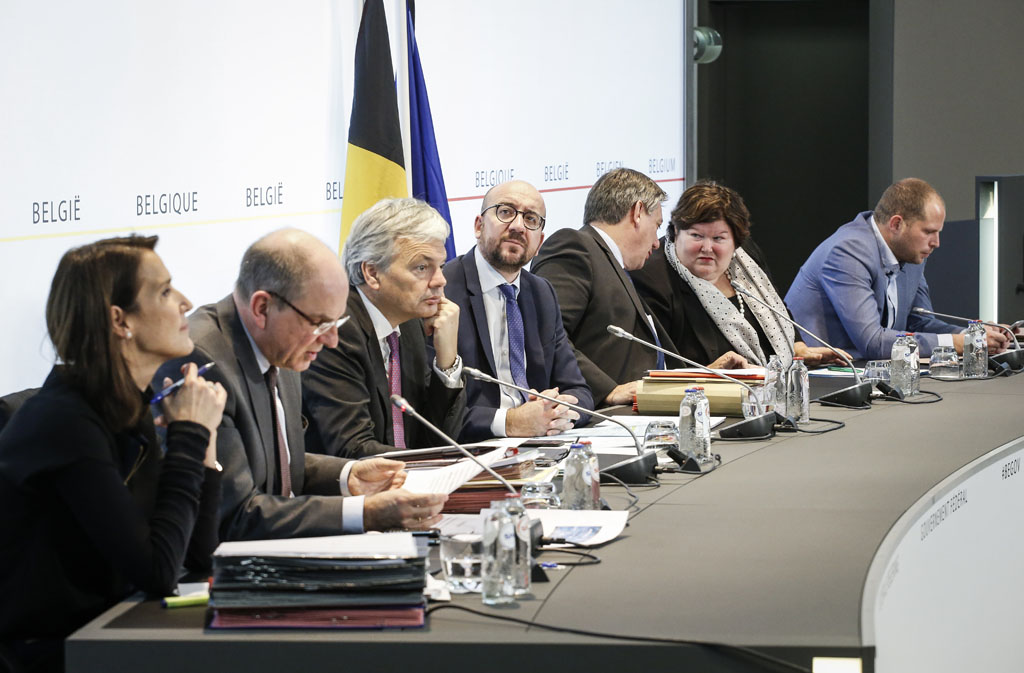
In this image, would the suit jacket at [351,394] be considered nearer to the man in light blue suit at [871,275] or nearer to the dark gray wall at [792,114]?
the man in light blue suit at [871,275]

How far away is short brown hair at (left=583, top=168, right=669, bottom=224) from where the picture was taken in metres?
4.23

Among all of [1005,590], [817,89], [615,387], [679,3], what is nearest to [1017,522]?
[1005,590]

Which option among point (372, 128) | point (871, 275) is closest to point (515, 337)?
point (372, 128)

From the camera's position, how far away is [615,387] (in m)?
3.94

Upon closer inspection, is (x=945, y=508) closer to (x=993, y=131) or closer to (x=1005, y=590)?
(x=1005, y=590)

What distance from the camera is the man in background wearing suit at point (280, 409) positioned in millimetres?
2143

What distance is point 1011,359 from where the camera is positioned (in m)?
4.45

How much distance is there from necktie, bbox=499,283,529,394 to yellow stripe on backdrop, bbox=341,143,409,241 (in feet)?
2.28

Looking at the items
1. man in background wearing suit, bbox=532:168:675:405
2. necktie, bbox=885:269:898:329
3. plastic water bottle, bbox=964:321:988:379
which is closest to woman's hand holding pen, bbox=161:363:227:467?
man in background wearing suit, bbox=532:168:675:405

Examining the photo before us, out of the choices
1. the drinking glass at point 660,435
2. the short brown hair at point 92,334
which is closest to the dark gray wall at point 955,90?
the drinking glass at point 660,435

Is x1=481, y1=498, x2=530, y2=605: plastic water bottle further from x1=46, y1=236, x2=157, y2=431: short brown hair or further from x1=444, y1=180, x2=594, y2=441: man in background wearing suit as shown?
x1=444, y1=180, x2=594, y2=441: man in background wearing suit

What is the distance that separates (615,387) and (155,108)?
163cm

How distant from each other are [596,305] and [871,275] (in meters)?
1.55

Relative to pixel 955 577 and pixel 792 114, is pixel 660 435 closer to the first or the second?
pixel 955 577
